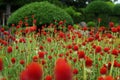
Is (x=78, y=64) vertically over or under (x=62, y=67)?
under

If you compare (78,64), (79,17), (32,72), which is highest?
(32,72)

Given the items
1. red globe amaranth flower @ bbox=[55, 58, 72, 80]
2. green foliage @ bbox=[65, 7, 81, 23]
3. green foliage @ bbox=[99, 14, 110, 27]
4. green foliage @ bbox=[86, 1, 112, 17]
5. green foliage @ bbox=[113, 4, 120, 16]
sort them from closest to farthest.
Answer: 1. red globe amaranth flower @ bbox=[55, 58, 72, 80]
2. green foliage @ bbox=[86, 1, 112, 17]
3. green foliage @ bbox=[65, 7, 81, 23]
4. green foliage @ bbox=[113, 4, 120, 16]
5. green foliage @ bbox=[99, 14, 110, 27]

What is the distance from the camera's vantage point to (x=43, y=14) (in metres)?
14.7

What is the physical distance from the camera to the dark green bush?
14.4 metres

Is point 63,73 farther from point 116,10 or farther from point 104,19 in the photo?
point 104,19

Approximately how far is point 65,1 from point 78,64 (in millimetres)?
33561

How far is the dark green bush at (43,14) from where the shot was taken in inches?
Answer: 569

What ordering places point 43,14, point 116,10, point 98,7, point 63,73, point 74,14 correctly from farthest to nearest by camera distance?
point 116,10, point 74,14, point 98,7, point 43,14, point 63,73

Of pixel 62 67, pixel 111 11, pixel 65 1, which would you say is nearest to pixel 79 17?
pixel 111 11

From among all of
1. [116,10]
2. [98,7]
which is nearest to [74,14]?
[98,7]

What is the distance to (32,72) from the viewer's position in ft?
2.03

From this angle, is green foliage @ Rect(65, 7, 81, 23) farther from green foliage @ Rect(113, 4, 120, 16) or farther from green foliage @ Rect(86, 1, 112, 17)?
green foliage @ Rect(113, 4, 120, 16)

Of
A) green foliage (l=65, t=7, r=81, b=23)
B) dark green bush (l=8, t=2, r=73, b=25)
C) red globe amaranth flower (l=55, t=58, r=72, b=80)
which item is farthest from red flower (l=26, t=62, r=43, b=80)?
green foliage (l=65, t=7, r=81, b=23)

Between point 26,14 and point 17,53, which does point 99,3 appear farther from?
point 17,53
